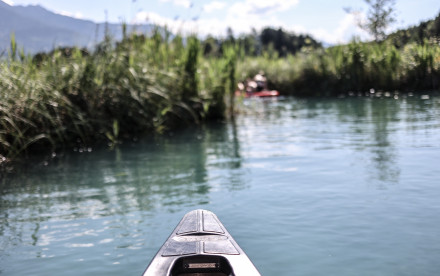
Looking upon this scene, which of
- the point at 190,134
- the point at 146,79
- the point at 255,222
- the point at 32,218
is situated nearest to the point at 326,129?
the point at 190,134

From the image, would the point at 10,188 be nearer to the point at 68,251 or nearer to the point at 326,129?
the point at 68,251

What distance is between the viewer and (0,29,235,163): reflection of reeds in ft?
23.5

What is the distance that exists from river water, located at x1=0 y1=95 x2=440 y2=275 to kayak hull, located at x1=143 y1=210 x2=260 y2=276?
0.57 metres

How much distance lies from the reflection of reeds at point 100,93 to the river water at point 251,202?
529mm

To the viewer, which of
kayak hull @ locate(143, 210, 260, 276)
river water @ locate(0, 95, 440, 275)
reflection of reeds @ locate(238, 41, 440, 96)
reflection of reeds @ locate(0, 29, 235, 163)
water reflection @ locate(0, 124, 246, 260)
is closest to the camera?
kayak hull @ locate(143, 210, 260, 276)

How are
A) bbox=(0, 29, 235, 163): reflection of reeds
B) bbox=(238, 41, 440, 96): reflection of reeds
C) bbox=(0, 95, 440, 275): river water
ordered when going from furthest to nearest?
bbox=(238, 41, 440, 96): reflection of reeds < bbox=(0, 29, 235, 163): reflection of reeds < bbox=(0, 95, 440, 275): river water

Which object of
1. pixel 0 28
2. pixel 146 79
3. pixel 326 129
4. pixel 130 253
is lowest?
pixel 130 253

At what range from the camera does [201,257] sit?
2.52 metres

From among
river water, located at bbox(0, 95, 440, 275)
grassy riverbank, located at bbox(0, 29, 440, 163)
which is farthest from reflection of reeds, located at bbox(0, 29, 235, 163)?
river water, located at bbox(0, 95, 440, 275)

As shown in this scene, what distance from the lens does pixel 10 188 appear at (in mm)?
5645

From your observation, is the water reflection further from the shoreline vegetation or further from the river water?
the shoreline vegetation

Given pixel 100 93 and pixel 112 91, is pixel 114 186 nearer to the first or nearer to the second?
pixel 100 93

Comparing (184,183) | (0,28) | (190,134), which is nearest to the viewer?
(184,183)

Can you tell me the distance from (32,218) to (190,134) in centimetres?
501
